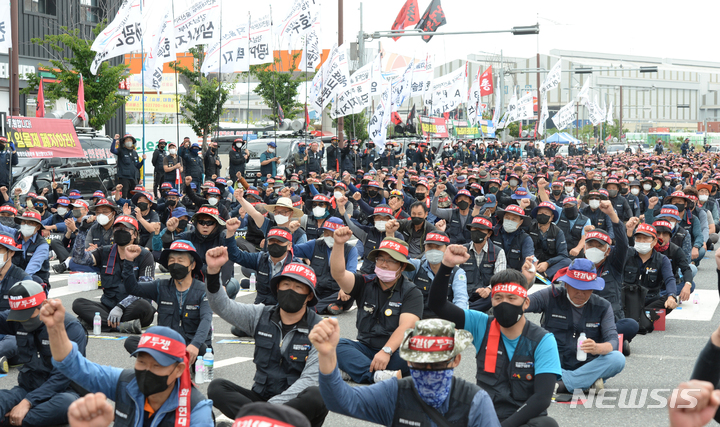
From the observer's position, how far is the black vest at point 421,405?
13.0ft

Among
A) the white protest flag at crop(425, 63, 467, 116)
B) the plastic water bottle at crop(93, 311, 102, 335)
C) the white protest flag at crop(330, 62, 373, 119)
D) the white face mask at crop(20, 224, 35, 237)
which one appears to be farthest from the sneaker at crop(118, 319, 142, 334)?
the white protest flag at crop(425, 63, 467, 116)

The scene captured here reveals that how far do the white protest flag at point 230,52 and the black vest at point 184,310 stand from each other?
52.0 feet

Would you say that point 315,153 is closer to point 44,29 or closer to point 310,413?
point 44,29

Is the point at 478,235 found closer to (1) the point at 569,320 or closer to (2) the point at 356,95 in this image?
(1) the point at 569,320

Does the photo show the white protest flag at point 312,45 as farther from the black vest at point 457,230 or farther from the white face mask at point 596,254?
the white face mask at point 596,254

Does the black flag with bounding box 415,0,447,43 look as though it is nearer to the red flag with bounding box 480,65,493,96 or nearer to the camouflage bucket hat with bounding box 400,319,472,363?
the red flag with bounding box 480,65,493,96

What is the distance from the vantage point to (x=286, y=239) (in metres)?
8.42

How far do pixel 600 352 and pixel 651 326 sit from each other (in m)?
3.84

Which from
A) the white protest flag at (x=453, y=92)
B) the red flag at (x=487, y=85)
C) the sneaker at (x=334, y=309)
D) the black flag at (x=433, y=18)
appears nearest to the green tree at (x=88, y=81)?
the black flag at (x=433, y=18)

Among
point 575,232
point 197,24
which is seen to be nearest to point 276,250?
point 575,232

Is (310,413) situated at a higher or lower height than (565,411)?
higher

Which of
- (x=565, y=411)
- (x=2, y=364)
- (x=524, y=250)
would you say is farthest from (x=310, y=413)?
(x=524, y=250)

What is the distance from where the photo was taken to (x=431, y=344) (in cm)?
383

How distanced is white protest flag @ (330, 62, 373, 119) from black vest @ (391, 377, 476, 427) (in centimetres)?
2015
